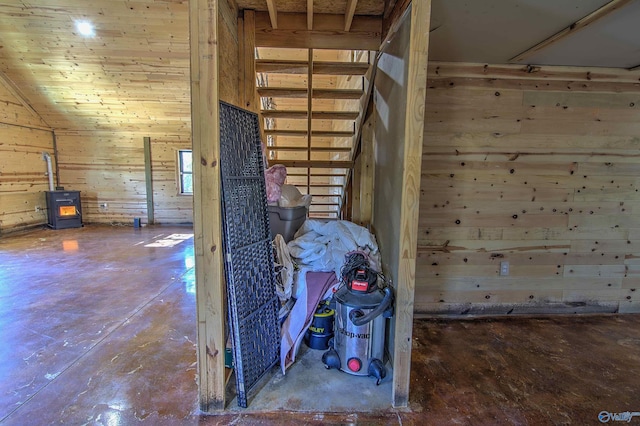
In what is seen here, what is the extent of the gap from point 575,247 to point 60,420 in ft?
12.5

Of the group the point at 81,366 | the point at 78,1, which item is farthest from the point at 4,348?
the point at 78,1

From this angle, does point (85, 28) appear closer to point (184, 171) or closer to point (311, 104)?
point (184, 171)

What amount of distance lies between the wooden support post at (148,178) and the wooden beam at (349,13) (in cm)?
595

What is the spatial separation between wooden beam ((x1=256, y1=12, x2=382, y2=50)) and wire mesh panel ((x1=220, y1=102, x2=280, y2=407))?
0.89 meters

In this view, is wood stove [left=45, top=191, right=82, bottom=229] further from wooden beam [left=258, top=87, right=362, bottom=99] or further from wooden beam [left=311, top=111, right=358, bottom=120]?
wooden beam [left=311, top=111, right=358, bottom=120]

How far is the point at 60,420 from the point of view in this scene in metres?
1.56

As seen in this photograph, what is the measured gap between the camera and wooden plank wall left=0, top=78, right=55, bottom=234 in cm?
567

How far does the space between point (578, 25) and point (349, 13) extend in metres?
1.38

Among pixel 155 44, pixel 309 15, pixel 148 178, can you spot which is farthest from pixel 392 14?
pixel 148 178

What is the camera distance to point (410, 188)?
61.9 inches

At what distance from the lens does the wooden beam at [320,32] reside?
241 cm

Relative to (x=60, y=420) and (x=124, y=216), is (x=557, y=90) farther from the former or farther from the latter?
(x=124, y=216)

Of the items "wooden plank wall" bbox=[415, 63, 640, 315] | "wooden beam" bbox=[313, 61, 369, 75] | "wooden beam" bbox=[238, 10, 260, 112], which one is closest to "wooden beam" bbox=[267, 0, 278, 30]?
"wooden beam" bbox=[238, 10, 260, 112]

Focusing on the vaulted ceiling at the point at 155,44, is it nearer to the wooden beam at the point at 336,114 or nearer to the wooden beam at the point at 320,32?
the wooden beam at the point at 320,32
